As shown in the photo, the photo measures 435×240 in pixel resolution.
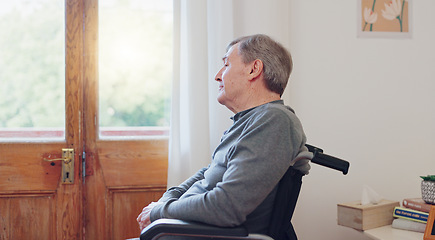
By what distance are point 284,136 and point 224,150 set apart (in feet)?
0.74

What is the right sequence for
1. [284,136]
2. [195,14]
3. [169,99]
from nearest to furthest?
[284,136] < [195,14] < [169,99]

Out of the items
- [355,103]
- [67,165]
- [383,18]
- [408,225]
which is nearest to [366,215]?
[408,225]

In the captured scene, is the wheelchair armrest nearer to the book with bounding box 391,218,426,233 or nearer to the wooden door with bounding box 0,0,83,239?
the book with bounding box 391,218,426,233

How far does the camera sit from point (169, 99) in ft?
7.81

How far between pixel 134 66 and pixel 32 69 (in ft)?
1.66

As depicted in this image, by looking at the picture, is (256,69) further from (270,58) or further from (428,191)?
(428,191)

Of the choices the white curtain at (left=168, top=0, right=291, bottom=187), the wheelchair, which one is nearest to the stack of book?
the wheelchair

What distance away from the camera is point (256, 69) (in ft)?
5.06

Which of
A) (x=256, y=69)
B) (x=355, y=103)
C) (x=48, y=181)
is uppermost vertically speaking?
(x=256, y=69)

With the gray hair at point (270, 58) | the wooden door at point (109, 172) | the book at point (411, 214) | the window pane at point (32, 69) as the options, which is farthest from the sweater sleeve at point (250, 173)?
the window pane at point (32, 69)

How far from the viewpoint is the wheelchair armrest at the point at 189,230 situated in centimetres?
127

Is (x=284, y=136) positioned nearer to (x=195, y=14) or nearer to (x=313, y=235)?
(x=195, y=14)

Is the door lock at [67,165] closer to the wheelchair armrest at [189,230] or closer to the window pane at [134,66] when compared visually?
the window pane at [134,66]

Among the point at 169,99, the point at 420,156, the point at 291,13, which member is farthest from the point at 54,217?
the point at 420,156
